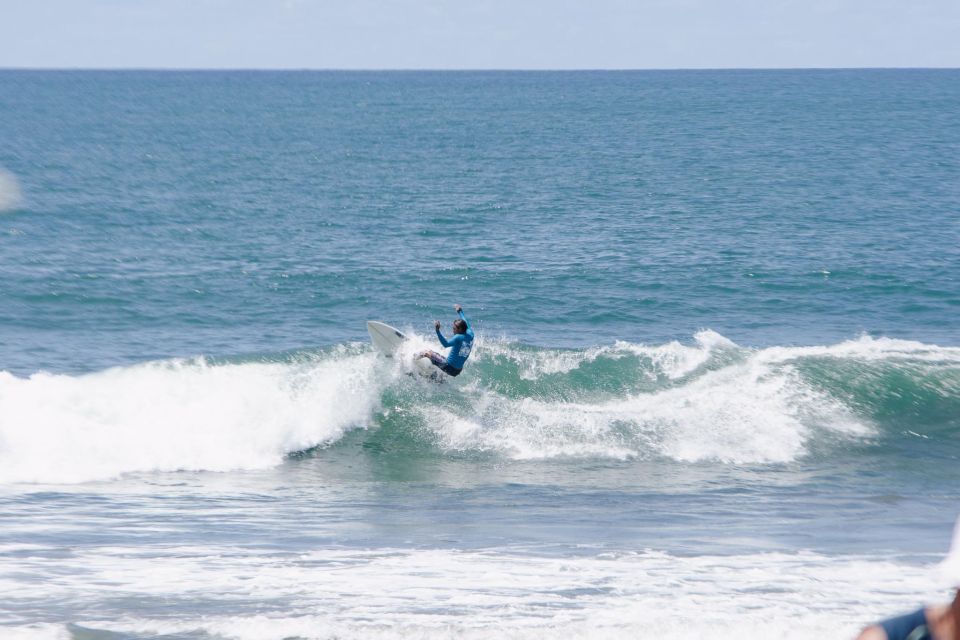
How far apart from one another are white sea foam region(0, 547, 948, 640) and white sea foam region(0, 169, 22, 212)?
34.2m

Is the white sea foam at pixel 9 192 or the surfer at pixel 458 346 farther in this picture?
the white sea foam at pixel 9 192

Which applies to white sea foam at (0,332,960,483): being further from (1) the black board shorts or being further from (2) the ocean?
(1) the black board shorts

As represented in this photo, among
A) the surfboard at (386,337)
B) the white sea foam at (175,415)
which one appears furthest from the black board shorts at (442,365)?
the white sea foam at (175,415)

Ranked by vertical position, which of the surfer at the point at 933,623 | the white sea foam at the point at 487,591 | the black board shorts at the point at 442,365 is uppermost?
the surfer at the point at 933,623

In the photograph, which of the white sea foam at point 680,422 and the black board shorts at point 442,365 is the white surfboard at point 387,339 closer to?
the black board shorts at point 442,365

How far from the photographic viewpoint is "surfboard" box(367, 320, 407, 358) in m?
19.6

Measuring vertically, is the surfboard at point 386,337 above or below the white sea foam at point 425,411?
above

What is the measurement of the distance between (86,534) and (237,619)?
3.49m

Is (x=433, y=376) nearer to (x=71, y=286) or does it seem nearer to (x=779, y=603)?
(x=779, y=603)

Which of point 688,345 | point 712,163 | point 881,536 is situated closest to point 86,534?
point 881,536

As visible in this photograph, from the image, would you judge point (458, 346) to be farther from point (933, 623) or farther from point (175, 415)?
point (933, 623)

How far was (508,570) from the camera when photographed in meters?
11.2

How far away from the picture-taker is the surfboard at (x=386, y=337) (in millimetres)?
19594

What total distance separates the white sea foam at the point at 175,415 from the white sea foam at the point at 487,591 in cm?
531
